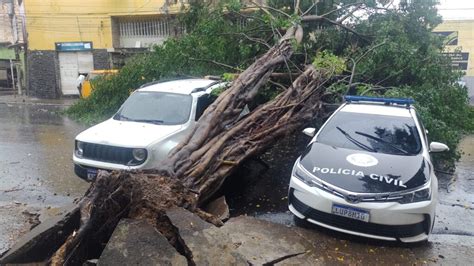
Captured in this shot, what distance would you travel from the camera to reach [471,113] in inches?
528

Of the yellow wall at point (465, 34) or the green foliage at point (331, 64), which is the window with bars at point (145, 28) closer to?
the green foliage at point (331, 64)

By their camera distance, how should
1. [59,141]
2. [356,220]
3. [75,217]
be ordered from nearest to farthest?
Answer: [75,217]
[356,220]
[59,141]

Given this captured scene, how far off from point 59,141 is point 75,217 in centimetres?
718

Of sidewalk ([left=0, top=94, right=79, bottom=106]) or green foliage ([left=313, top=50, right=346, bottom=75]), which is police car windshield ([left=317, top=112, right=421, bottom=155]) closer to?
green foliage ([left=313, top=50, right=346, bottom=75])

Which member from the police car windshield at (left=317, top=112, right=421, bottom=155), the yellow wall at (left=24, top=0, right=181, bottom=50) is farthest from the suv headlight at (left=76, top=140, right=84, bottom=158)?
the yellow wall at (left=24, top=0, right=181, bottom=50)

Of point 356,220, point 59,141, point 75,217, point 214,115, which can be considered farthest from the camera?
point 59,141

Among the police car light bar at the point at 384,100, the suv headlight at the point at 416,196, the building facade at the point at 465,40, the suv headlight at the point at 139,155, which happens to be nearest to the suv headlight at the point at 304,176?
the suv headlight at the point at 416,196

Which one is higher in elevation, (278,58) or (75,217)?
(278,58)

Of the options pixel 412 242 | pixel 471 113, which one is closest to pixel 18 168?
pixel 412 242

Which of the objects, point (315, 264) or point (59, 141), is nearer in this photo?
point (315, 264)

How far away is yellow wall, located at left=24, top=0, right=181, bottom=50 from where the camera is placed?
24.7 metres

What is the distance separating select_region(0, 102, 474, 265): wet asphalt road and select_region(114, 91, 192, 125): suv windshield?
1.55 m

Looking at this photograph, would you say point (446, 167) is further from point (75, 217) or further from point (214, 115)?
point (75, 217)

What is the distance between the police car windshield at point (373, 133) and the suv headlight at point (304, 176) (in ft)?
2.54
